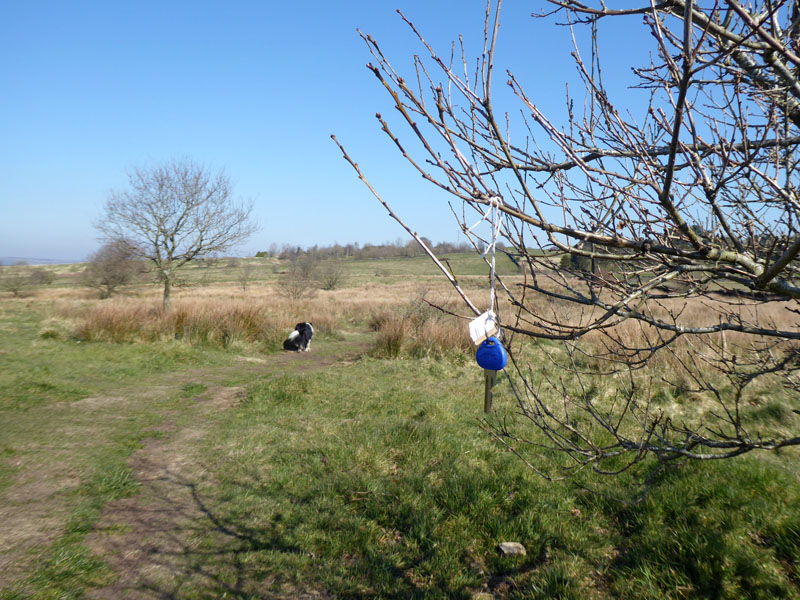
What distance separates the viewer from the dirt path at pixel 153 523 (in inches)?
125

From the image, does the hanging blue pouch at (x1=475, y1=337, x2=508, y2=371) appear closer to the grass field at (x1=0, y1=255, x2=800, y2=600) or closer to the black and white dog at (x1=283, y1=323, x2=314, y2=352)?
the grass field at (x1=0, y1=255, x2=800, y2=600)

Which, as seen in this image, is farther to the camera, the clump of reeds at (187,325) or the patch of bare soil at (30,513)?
the clump of reeds at (187,325)

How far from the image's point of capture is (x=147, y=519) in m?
3.98

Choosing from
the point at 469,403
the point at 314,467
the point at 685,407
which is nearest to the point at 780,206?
the point at 314,467

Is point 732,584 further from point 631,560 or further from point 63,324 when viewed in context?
point 63,324

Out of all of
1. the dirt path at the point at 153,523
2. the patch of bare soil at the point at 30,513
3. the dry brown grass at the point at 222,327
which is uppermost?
the dry brown grass at the point at 222,327

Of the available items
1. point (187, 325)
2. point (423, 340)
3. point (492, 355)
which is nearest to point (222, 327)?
point (187, 325)

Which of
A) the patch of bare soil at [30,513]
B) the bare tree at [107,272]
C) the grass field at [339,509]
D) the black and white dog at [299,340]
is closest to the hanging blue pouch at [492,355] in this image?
the grass field at [339,509]

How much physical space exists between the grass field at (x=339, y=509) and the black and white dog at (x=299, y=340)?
5.19m

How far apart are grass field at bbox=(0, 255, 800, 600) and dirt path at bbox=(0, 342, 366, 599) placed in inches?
0.6

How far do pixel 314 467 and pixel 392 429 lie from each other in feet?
3.67

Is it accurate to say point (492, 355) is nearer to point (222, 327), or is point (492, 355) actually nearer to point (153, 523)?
point (153, 523)

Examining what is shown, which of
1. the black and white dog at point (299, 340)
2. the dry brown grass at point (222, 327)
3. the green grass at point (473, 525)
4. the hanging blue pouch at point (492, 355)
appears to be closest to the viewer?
the hanging blue pouch at point (492, 355)

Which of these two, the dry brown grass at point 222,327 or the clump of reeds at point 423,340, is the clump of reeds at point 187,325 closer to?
the dry brown grass at point 222,327
